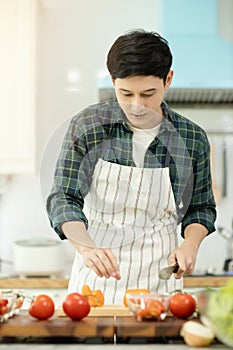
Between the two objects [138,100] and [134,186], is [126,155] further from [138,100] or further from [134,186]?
[138,100]

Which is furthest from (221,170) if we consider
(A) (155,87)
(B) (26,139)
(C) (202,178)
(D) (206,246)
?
(A) (155,87)

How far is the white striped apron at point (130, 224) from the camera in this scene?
1.80m

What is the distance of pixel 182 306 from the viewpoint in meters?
1.29

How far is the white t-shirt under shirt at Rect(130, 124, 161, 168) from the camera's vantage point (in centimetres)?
182

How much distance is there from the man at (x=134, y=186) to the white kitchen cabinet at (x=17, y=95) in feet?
4.50

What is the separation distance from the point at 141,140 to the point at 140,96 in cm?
18

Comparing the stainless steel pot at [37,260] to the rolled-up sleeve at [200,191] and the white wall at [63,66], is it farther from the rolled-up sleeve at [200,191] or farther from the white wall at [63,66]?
the rolled-up sleeve at [200,191]

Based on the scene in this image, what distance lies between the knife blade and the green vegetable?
0.49 m

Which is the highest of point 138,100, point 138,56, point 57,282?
point 138,56

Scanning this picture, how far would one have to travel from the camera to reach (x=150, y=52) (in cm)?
165

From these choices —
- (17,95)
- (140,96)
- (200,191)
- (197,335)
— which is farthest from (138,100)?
(17,95)

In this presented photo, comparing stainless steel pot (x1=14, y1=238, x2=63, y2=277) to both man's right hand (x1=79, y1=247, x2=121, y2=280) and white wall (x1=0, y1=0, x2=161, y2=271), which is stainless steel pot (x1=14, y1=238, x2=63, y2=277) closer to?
white wall (x1=0, y1=0, x2=161, y2=271)

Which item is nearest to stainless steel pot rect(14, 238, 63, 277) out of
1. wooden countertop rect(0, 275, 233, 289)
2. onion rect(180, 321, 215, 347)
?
wooden countertop rect(0, 275, 233, 289)

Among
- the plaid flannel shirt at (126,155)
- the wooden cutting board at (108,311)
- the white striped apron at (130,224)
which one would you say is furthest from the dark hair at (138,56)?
the wooden cutting board at (108,311)
